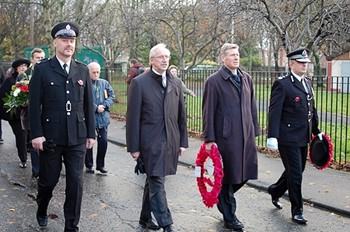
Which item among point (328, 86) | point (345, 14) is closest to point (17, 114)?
point (328, 86)

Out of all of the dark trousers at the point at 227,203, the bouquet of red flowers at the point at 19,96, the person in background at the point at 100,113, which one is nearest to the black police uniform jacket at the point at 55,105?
the dark trousers at the point at 227,203

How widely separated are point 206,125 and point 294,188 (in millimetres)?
1293

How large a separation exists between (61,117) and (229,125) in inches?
71.4

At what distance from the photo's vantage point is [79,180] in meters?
5.76

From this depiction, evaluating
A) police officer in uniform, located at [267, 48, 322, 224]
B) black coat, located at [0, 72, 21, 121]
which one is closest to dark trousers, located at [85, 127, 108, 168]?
black coat, located at [0, 72, 21, 121]

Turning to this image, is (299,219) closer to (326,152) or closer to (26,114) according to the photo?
(326,152)

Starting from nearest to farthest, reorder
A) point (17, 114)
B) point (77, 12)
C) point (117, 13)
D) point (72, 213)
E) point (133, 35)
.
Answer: point (72, 213) → point (17, 114) → point (77, 12) → point (133, 35) → point (117, 13)

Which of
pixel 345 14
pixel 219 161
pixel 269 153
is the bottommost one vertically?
pixel 269 153

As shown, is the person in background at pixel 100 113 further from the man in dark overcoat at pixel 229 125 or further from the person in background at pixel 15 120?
the man in dark overcoat at pixel 229 125

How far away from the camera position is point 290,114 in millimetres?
6453

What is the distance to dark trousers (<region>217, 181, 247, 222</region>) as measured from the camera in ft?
20.0

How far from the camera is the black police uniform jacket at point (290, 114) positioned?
6363mm

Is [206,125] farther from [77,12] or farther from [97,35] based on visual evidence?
[97,35]

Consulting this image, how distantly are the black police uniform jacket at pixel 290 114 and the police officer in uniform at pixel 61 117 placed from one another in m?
2.19
